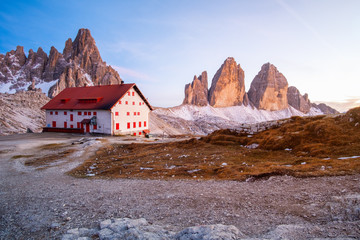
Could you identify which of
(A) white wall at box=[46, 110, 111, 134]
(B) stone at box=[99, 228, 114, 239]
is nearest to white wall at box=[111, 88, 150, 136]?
(A) white wall at box=[46, 110, 111, 134]

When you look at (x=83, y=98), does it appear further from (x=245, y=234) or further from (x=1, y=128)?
(x=245, y=234)

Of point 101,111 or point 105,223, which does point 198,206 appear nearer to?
point 105,223

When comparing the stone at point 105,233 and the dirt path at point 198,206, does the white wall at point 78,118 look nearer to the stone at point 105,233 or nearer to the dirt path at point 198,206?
the dirt path at point 198,206

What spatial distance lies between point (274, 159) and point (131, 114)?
41.6 m

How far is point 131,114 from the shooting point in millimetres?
53594

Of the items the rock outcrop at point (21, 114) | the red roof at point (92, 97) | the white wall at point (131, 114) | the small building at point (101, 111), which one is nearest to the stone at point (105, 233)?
the small building at point (101, 111)

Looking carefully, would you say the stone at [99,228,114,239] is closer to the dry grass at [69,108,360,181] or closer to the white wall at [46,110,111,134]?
the dry grass at [69,108,360,181]

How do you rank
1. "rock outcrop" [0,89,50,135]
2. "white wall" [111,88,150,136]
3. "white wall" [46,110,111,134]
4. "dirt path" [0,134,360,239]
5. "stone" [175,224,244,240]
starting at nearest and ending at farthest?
"stone" [175,224,244,240], "dirt path" [0,134,360,239], "white wall" [46,110,111,134], "white wall" [111,88,150,136], "rock outcrop" [0,89,50,135]

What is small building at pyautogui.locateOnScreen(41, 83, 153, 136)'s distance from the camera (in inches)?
1909

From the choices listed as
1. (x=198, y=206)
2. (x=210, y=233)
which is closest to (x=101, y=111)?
(x=198, y=206)

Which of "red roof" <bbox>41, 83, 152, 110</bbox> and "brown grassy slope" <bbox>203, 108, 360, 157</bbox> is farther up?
"red roof" <bbox>41, 83, 152, 110</bbox>

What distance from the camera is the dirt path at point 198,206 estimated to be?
283 inches

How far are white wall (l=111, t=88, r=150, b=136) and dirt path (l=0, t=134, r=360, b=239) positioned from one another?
115 ft

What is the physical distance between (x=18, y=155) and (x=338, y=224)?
A: 107ft
